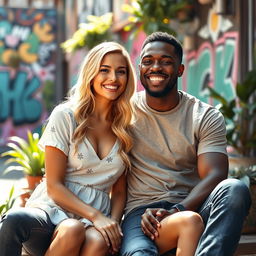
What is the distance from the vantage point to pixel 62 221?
3.12 metres

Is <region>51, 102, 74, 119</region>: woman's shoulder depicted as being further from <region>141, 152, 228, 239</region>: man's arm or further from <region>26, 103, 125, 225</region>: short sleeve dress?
<region>141, 152, 228, 239</region>: man's arm

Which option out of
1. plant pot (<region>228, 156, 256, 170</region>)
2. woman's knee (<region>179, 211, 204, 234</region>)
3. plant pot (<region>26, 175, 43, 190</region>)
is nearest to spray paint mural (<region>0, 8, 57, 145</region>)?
plant pot (<region>228, 156, 256, 170</region>)

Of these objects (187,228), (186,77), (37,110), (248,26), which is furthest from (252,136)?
(37,110)

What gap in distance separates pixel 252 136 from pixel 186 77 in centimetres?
353

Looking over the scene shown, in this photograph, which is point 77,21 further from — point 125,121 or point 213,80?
point 125,121

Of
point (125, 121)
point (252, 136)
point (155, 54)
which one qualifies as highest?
point (155, 54)

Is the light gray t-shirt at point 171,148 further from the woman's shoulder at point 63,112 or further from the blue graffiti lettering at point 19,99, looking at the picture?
the blue graffiti lettering at point 19,99

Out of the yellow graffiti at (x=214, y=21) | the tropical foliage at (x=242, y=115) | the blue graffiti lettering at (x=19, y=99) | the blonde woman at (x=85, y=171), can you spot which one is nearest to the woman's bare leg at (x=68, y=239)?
→ the blonde woman at (x=85, y=171)

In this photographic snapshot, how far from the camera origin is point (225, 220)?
2.91m

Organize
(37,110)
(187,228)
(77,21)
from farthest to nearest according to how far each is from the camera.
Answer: (37,110) < (77,21) < (187,228)

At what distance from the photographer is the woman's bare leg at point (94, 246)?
300 cm

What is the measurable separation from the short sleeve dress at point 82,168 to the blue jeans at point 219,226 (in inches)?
12.7

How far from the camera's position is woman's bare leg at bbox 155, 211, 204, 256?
2980 millimetres

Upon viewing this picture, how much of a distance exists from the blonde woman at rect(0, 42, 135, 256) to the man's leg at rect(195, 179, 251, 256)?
0.53 meters
